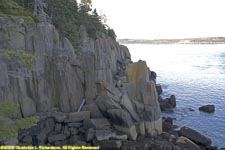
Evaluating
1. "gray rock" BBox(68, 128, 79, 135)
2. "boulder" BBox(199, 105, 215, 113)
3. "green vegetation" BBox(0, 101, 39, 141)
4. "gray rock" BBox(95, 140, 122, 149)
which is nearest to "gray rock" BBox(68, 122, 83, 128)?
"gray rock" BBox(68, 128, 79, 135)

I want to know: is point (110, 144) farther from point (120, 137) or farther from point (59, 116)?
point (59, 116)

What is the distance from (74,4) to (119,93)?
92.4ft

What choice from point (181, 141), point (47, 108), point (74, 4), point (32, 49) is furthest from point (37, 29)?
point (74, 4)

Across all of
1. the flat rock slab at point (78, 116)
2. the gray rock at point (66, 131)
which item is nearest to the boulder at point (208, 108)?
the flat rock slab at point (78, 116)

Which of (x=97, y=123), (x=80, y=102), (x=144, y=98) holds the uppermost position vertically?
(x=144, y=98)

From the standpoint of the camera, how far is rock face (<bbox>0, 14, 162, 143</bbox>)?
84.1 feet

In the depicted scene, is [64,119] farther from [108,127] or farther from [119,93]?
[119,93]

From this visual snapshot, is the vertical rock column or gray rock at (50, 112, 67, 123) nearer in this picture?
gray rock at (50, 112, 67, 123)

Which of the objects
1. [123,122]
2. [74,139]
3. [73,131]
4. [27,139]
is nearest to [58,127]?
[73,131]

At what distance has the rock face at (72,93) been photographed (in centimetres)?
2562

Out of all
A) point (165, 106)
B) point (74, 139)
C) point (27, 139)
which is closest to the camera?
point (27, 139)

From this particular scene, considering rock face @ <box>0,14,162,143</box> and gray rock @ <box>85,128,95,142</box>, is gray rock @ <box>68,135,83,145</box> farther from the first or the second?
gray rock @ <box>85,128,95,142</box>

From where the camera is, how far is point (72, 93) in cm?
2997

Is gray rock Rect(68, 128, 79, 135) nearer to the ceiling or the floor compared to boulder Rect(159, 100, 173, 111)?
nearer to the ceiling
